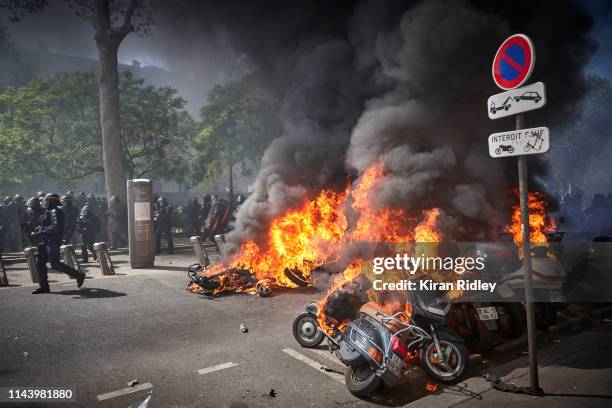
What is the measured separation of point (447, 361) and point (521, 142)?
8.39ft

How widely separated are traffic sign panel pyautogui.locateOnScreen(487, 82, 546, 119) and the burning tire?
6157 mm

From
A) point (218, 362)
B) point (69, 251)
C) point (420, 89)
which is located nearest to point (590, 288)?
point (420, 89)

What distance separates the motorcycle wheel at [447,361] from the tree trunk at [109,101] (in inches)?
657

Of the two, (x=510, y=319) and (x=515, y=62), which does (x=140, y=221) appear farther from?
(x=515, y=62)

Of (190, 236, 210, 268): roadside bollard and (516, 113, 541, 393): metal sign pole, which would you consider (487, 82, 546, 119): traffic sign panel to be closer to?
(516, 113, 541, 393): metal sign pole

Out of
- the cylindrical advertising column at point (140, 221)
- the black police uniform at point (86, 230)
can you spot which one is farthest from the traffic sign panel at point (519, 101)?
the black police uniform at point (86, 230)

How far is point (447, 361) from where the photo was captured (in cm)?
452

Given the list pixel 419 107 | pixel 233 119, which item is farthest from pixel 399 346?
pixel 233 119

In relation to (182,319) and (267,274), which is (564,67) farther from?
(182,319)

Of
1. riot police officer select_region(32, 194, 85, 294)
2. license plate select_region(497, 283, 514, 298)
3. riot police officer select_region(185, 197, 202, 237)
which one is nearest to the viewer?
license plate select_region(497, 283, 514, 298)

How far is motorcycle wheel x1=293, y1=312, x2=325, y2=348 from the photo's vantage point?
558cm

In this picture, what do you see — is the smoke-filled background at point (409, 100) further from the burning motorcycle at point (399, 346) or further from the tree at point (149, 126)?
the tree at point (149, 126)

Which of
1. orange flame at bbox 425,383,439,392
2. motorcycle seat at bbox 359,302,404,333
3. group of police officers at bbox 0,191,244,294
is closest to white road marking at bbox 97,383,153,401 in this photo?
motorcycle seat at bbox 359,302,404,333

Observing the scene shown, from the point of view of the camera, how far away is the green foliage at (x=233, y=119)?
28547 mm
